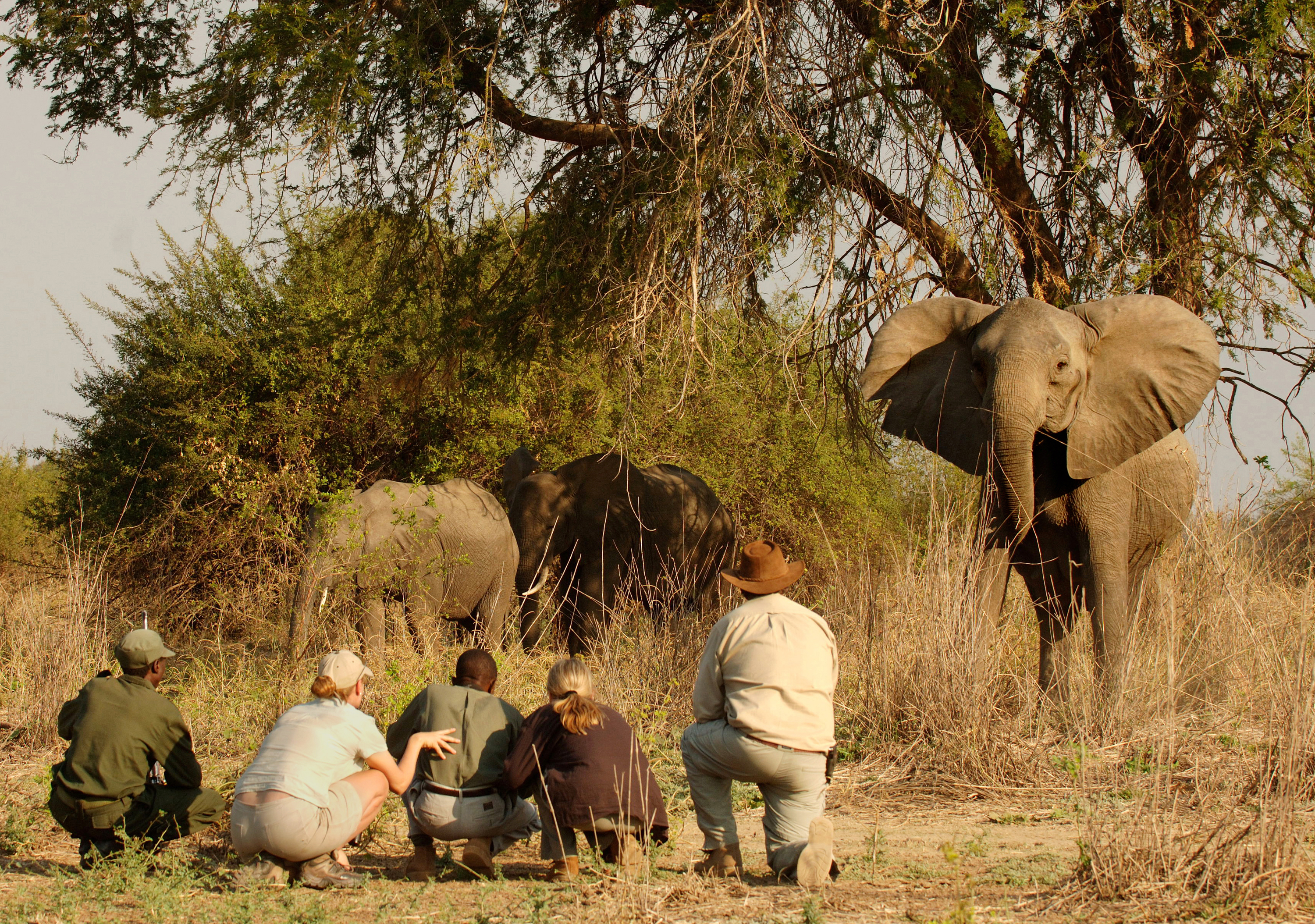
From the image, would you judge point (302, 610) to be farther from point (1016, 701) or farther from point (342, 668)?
point (1016, 701)

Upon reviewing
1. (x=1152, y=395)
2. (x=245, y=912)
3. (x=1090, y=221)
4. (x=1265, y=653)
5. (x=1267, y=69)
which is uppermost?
(x=1267, y=69)

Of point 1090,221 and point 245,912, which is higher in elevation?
point 1090,221

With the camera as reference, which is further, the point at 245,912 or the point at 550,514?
the point at 550,514

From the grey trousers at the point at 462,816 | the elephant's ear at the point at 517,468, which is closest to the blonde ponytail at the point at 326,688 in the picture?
the grey trousers at the point at 462,816

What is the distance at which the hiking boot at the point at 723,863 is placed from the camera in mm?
5238

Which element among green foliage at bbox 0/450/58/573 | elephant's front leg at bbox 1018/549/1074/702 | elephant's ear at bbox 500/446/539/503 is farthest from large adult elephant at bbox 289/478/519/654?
green foliage at bbox 0/450/58/573

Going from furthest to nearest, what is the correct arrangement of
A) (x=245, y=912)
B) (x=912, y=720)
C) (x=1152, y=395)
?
(x=1152, y=395)
(x=912, y=720)
(x=245, y=912)

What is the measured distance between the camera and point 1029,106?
11180 millimetres

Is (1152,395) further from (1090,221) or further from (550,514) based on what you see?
(550,514)

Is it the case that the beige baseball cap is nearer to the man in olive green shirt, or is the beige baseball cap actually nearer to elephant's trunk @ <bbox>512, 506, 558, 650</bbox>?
the man in olive green shirt

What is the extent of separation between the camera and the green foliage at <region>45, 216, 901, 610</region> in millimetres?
12016

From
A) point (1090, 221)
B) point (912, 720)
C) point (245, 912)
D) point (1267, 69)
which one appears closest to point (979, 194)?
point (1090, 221)

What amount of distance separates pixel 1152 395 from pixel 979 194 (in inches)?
123

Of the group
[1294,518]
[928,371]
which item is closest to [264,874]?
[928,371]
